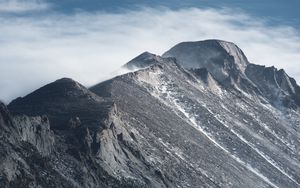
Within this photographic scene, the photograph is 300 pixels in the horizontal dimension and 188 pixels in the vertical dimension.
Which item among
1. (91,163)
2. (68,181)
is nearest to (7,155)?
(68,181)

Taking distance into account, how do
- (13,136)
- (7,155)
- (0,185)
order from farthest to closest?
(13,136)
(7,155)
(0,185)

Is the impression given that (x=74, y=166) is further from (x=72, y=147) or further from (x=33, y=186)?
(x=33, y=186)

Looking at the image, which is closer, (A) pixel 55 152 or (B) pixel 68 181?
(B) pixel 68 181

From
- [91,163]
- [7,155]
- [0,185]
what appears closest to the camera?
[0,185]

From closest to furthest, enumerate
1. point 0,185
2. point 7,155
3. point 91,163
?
1. point 0,185
2. point 7,155
3. point 91,163

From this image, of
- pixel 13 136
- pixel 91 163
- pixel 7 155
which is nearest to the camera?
pixel 7 155

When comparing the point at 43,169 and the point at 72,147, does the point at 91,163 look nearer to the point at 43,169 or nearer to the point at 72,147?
the point at 72,147

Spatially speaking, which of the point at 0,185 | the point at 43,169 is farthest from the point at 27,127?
the point at 0,185

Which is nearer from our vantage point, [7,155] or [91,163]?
[7,155]
